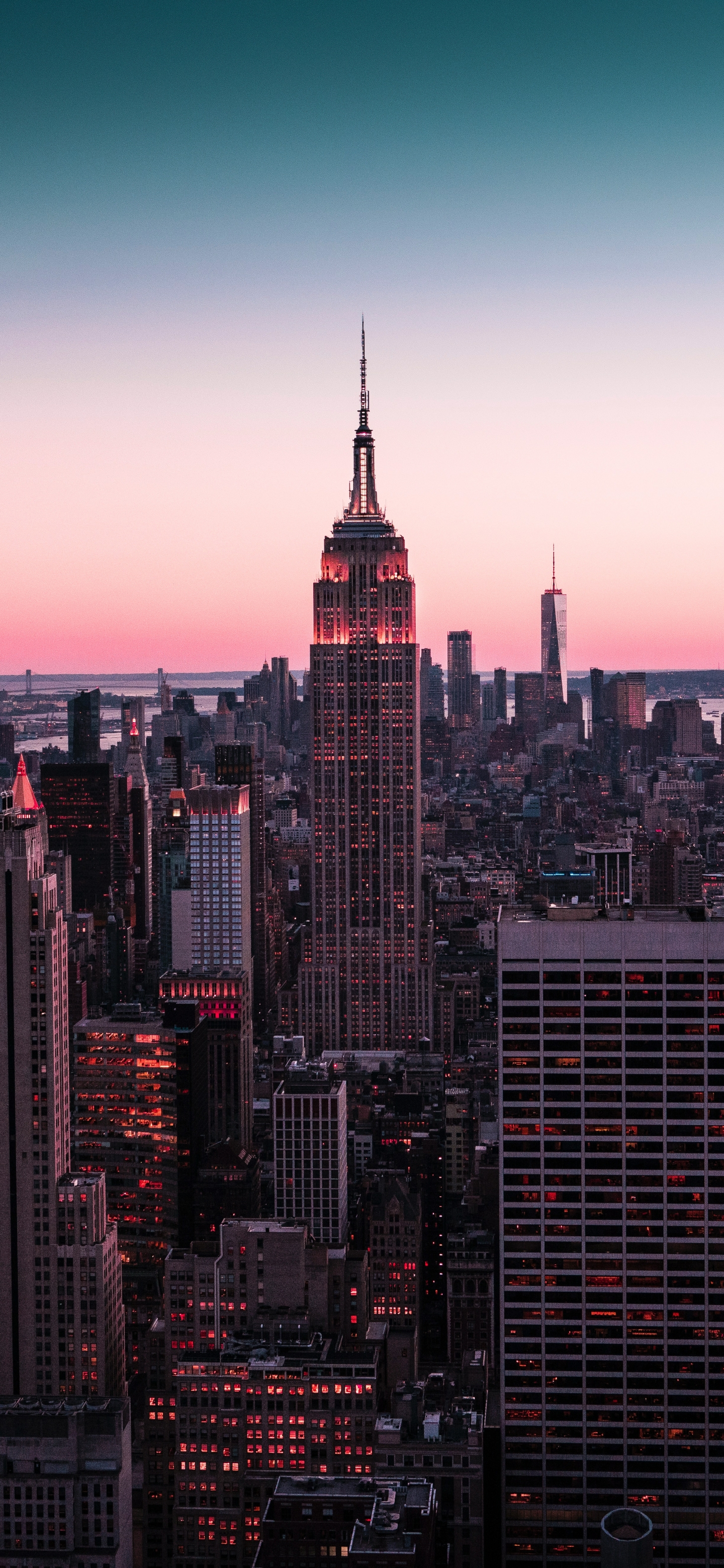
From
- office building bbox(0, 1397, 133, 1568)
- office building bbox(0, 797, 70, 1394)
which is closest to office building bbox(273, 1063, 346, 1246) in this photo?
office building bbox(0, 797, 70, 1394)

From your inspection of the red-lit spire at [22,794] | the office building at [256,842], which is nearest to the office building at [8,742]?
the office building at [256,842]

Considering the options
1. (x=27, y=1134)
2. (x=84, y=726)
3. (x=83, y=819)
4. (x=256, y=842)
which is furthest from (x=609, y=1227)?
(x=84, y=726)

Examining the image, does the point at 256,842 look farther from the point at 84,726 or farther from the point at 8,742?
the point at 8,742

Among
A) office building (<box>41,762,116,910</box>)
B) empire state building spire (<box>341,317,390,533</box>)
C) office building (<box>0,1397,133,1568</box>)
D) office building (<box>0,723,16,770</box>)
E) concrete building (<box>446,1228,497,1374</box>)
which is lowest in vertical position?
concrete building (<box>446,1228,497,1374</box>)

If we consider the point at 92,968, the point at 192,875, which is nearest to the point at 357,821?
the point at 192,875

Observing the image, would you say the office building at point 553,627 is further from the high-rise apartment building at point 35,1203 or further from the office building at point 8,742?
the high-rise apartment building at point 35,1203

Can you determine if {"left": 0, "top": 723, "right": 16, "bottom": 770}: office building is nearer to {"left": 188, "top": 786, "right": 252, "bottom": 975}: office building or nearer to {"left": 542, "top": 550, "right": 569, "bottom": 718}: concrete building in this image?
{"left": 188, "top": 786, "right": 252, "bottom": 975}: office building
